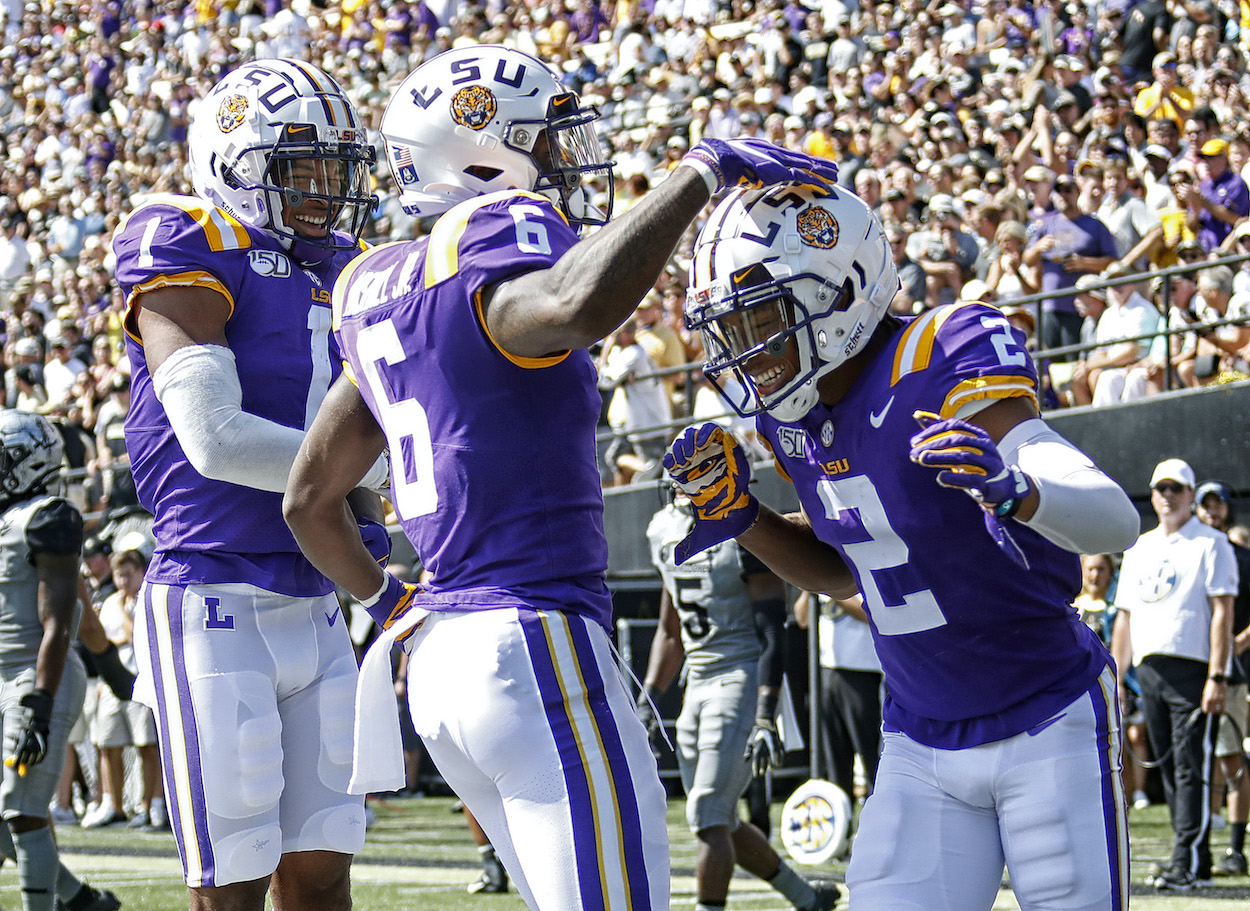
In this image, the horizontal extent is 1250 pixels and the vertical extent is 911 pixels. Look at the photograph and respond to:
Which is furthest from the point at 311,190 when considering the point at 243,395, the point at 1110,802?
the point at 1110,802

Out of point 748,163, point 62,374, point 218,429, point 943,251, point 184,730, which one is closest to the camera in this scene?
point 748,163

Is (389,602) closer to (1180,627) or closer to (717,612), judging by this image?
(717,612)

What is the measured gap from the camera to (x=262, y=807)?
→ 11.4ft

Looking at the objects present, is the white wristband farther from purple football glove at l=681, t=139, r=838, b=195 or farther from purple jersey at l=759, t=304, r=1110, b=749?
purple jersey at l=759, t=304, r=1110, b=749

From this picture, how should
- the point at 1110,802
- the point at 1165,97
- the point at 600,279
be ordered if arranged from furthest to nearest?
the point at 1165,97, the point at 1110,802, the point at 600,279

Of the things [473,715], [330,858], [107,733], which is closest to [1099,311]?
[107,733]

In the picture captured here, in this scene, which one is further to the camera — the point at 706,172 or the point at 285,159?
the point at 285,159

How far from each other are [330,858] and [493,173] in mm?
1597

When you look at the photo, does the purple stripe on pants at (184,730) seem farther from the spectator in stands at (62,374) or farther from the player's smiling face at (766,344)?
the spectator in stands at (62,374)

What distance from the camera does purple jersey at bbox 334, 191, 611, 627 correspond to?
2676 millimetres

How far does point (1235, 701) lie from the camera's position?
315 inches

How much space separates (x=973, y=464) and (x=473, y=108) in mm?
1078

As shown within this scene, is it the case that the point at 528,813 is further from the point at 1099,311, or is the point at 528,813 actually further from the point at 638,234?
the point at 1099,311

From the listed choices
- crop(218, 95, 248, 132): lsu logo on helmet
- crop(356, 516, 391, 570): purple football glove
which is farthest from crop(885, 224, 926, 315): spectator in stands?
crop(356, 516, 391, 570): purple football glove
